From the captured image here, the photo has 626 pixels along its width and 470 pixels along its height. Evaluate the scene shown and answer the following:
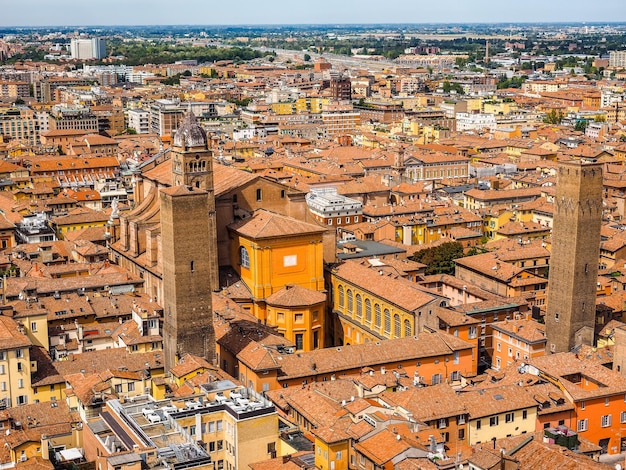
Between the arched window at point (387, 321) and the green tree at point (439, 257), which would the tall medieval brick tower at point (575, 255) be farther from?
the green tree at point (439, 257)

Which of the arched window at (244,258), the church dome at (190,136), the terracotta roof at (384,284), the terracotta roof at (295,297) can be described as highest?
the church dome at (190,136)

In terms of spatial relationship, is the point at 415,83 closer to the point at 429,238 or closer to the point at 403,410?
the point at 429,238

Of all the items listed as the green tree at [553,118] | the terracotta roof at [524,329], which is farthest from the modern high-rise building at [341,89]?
the terracotta roof at [524,329]

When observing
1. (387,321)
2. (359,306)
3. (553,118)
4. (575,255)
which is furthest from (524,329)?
(553,118)

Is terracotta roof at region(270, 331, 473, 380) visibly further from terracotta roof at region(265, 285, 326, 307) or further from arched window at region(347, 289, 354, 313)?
arched window at region(347, 289, 354, 313)

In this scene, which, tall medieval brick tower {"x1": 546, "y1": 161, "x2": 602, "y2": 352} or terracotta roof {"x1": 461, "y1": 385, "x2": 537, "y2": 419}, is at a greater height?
tall medieval brick tower {"x1": 546, "y1": 161, "x2": 602, "y2": 352}

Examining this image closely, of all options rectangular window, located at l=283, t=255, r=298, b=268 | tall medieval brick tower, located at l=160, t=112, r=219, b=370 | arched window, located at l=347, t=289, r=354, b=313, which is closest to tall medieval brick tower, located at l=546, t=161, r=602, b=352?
arched window, located at l=347, t=289, r=354, b=313

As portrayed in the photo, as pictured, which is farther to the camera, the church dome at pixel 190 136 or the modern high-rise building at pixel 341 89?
the modern high-rise building at pixel 341 89
